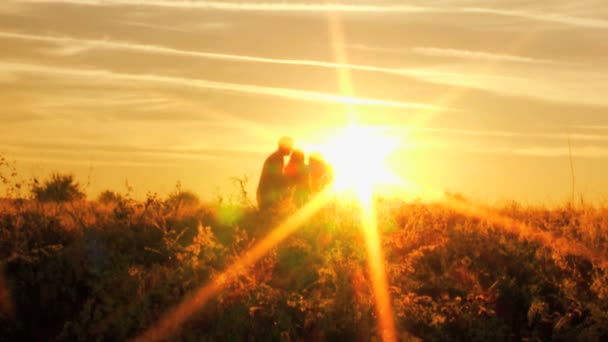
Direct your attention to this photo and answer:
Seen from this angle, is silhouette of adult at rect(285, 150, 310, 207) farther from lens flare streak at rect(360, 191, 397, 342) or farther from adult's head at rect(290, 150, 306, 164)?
lens flare streak at rect(360, 191, 397, 342)

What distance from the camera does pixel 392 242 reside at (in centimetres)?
1759

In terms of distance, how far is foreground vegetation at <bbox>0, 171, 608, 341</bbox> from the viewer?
49.8 ft

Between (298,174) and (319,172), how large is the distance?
0.59m

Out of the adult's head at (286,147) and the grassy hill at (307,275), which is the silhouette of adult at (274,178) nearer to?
the adult's head at (286,147)

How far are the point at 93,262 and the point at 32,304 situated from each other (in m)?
1.22

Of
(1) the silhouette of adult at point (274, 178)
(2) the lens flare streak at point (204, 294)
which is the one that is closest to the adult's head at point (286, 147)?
(1) the silhouette of adult at point (274, 178)

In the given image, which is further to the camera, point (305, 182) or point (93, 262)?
point (305, 182)

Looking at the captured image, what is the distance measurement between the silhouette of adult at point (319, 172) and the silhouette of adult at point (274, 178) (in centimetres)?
60

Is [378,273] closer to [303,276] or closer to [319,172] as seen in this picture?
[303,276]

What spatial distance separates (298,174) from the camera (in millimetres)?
22578

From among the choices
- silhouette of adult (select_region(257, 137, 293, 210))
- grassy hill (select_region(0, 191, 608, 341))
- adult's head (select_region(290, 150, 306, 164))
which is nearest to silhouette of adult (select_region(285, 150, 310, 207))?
adult's head (select_region(290, 150, 306, 164))

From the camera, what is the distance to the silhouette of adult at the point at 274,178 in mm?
21109

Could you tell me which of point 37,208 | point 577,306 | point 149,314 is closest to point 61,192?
point 37,208

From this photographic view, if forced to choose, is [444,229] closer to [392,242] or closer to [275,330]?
[392,242]
